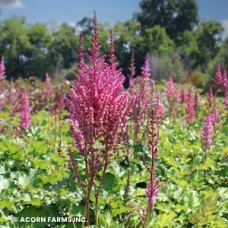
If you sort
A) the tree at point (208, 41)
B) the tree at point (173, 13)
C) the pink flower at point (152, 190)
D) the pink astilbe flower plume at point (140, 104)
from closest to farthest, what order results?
the pink flower at point (152, 190) → the pink astilbe flower plume at point (140, 104) → the tree at point (208, 41) → the tree at point (173, 13)

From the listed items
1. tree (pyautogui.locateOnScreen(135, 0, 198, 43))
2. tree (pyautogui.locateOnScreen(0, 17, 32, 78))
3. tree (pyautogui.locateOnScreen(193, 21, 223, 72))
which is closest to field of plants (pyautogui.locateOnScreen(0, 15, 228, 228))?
tree (pyautogui.locateOnScreen(193, 21, 223, 72))

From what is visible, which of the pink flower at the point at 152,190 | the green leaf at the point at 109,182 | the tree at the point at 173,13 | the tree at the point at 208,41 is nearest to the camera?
the pink flower at the point at 152,190

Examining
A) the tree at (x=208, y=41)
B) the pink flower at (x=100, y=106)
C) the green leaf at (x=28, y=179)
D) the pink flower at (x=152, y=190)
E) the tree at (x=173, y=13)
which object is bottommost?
the pink flower at (x=152, y=190)

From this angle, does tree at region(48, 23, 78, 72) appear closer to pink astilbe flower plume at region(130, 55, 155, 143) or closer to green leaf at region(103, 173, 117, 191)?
pink astilbe flower plume at region(130, 55, 155, 143)

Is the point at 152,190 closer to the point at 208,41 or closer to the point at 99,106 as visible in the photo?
the point at 99,106

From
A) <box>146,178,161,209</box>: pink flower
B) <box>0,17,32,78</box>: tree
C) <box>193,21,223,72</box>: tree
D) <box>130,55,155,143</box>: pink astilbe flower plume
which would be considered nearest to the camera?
<box>146,178,161,209</box>: pink flower

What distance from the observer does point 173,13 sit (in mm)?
63469

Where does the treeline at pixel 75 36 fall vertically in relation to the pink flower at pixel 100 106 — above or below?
above

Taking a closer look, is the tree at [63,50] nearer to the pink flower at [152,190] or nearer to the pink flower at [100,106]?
the pink flower at [152,190]

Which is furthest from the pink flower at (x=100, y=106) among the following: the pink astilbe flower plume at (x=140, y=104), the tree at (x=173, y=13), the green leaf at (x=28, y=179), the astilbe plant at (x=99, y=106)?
the tree at (x=173, y=13)

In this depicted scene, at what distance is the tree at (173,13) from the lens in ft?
204

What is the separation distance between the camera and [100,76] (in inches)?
91.8

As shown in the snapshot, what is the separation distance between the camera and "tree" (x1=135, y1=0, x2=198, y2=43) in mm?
62281

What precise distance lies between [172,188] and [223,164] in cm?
112
